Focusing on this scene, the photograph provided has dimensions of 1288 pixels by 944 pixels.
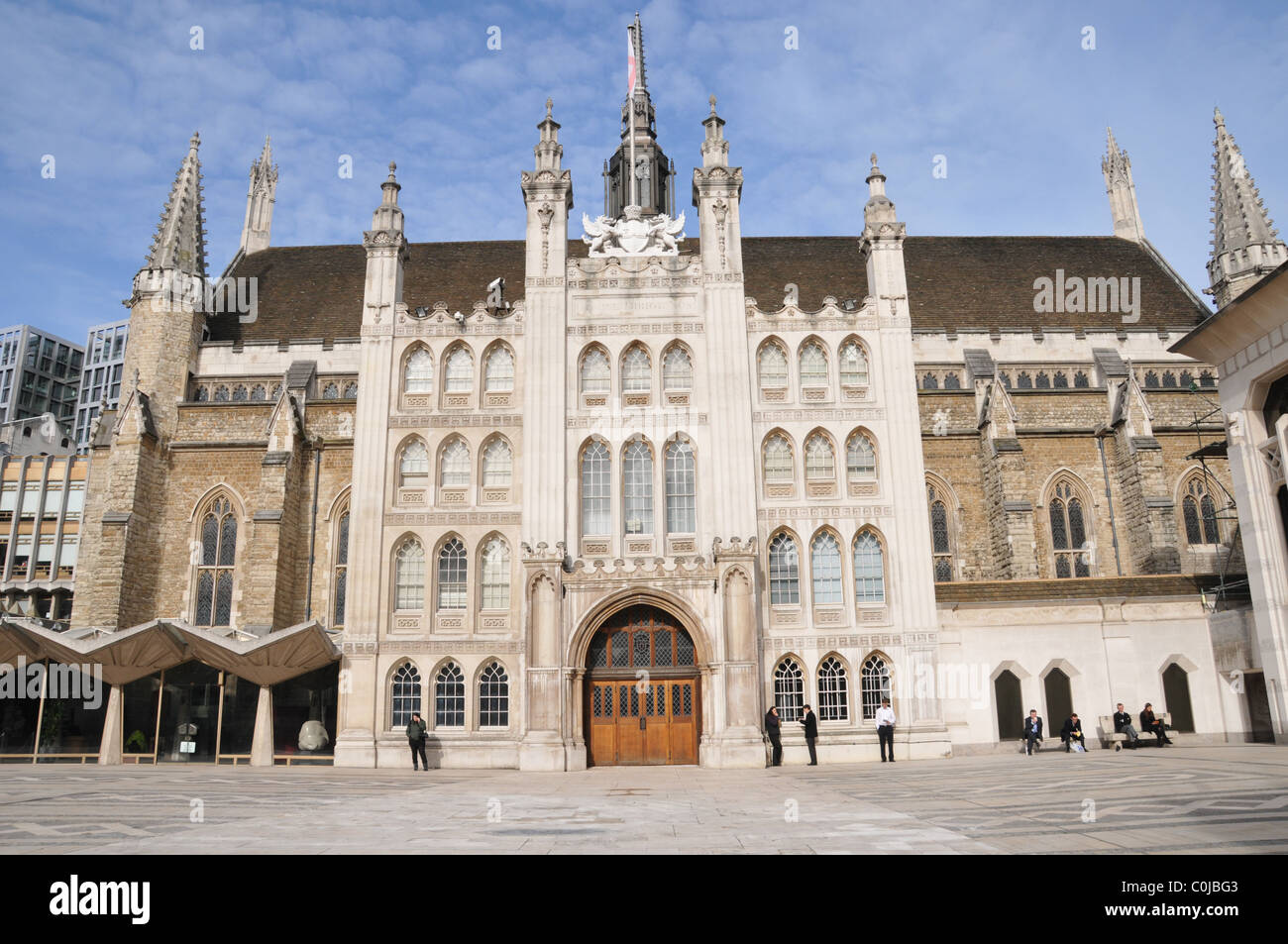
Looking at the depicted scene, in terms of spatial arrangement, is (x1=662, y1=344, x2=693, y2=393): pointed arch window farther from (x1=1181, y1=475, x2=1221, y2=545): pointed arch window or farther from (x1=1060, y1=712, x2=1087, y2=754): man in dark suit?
(x1=1181, y1=475, x2=1221, y2=545): pointed arch window

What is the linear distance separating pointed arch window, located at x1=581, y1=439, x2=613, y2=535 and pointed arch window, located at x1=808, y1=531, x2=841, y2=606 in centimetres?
616

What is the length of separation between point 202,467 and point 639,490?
55.7 feet

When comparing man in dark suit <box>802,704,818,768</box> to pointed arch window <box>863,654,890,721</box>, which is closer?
man in dark suit <box>802,704,818,768</box>

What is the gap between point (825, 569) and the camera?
92.3 feet

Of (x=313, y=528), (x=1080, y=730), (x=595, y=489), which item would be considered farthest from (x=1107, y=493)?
(x=313, y=528)

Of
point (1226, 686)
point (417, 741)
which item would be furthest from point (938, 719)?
point (417, 741)

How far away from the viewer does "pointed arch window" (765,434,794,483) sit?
28769mm

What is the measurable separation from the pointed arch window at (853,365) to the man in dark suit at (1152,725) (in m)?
12.0

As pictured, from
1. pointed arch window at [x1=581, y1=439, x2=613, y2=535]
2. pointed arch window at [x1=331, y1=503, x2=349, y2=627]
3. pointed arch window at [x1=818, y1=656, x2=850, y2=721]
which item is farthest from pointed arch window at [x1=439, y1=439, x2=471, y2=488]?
pointed arch window at [x1=818, y1=656, x2=850, y2=721]

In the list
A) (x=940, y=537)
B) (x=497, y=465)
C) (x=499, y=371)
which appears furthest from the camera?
(x=940, y=537)

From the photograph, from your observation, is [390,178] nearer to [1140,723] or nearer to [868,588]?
[868,588]

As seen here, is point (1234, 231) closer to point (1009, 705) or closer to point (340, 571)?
point (1009, 705)

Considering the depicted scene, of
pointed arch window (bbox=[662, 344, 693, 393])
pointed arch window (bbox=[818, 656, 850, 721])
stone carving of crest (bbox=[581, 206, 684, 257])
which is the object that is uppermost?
stone carving of crest (bbox=[581, 206, 684, 257])

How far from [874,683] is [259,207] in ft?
130
